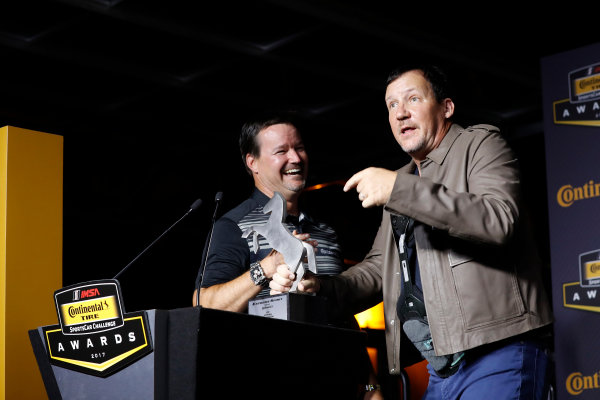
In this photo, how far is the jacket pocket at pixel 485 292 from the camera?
202 centimetres

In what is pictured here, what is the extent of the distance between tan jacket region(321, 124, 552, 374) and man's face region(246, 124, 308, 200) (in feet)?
2.39

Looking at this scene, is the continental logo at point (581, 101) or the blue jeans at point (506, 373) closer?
the blue jeans at point (506, 373)

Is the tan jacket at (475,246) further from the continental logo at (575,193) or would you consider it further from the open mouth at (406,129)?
the continental logo at (575,193)

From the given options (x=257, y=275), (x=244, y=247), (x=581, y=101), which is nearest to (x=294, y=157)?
(x=244, y=247)

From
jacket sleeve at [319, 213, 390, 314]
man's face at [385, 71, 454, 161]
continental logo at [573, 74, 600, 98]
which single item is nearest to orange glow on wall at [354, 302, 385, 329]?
continental logo at [573, 74, 600, 98]

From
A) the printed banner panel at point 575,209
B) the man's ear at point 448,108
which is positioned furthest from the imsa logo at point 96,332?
the printed banner panel at point 575,209

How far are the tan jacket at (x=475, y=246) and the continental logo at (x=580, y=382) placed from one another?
6.70 feet

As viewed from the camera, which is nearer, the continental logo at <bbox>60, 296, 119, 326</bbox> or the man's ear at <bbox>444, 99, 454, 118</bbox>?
the continental logo at <bbox>60, 296, 119, 326</bbox>

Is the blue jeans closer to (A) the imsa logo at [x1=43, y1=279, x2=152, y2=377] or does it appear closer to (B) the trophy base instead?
(B) the trophy base

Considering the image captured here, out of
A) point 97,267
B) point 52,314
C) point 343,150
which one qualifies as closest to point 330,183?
point 343,150

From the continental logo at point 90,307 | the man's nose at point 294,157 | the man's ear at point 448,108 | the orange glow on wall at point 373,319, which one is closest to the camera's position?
the continental logo at point 90,307

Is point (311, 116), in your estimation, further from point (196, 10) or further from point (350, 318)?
point (350, 318)

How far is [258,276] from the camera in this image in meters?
2.43

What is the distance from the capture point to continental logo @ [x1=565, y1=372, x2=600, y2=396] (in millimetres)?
3930
